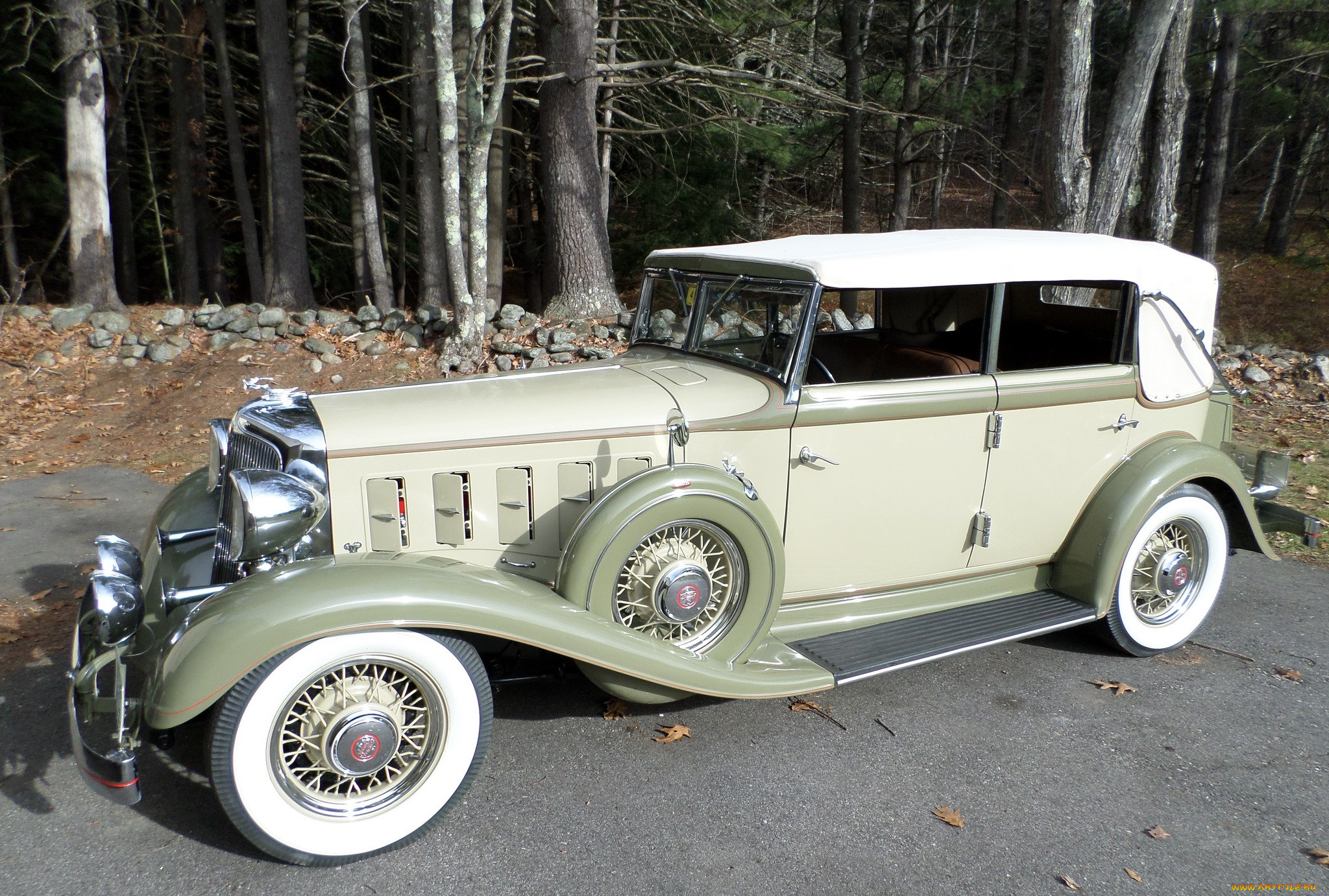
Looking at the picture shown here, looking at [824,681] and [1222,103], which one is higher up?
[1222,103]

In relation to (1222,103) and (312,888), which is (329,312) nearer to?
(312,888)

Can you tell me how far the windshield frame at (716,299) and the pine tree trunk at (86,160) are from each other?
9533 millimetres

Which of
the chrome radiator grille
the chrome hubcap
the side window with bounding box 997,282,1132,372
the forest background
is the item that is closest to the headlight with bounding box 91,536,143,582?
the chrome radiator grille

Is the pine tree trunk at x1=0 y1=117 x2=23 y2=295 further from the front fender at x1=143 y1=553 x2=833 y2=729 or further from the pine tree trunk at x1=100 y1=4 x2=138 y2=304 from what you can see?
the front fender at x1=143 y1=553 x2=833 y2=729

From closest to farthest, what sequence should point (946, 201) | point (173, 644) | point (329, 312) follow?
point (173, 644)
point (329, 312)
point (946, 201)

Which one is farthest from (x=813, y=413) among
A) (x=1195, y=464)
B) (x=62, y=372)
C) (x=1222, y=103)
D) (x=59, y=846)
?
(x=1222, y=103)

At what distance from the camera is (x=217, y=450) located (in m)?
3.86

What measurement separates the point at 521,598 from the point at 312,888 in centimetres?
110

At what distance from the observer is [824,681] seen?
3516 mm

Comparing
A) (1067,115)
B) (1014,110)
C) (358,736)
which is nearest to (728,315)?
(358,736)

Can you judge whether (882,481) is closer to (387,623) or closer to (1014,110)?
(387,623)

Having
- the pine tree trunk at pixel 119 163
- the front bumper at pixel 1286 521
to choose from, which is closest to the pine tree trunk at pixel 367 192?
the pine tree trunk at pixel 119 163

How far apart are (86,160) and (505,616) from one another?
1137 centimetres

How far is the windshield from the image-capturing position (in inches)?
154
